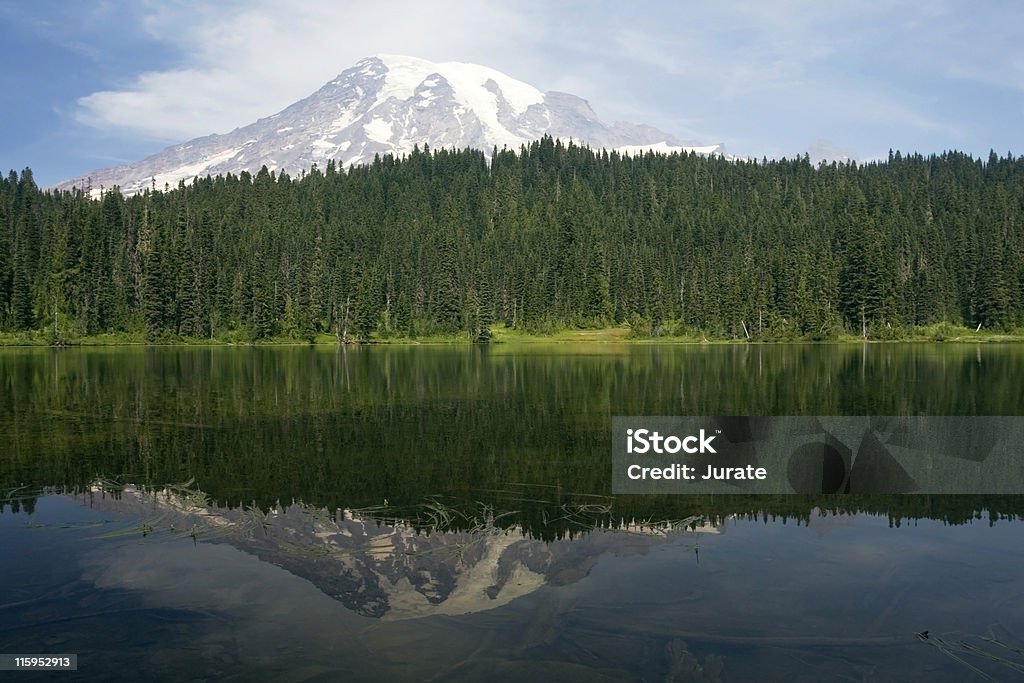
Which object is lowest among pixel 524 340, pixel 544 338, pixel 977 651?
pixel 977 651

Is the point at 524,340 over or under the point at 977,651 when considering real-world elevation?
over

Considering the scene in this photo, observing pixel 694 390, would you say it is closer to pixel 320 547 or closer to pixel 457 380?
pixel 457 380

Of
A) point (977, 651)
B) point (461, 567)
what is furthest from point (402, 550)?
point (977, 651)

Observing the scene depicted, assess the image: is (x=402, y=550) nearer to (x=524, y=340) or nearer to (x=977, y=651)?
(x=977, y=651)

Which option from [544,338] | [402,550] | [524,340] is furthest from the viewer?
[524,340]

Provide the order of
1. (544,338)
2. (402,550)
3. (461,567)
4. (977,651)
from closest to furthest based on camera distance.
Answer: (977,651) → (461,567) → (402,550) → (544,338)

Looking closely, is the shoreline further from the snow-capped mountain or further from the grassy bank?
the snow-capped mountain

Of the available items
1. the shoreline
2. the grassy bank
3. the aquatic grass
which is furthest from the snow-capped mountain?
the grassy bank

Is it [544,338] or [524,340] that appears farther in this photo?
[524,340]

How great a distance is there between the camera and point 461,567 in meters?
17.7

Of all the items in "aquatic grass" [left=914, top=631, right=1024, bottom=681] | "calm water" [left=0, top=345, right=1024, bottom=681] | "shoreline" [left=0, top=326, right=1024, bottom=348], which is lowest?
"aquatic grass" [left=914, top=631, right=1024, bottom=681]

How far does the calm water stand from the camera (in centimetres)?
1325

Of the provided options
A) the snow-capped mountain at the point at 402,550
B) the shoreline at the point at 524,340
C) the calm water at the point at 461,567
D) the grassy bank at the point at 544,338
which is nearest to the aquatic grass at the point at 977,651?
the calm water at the point at 461,567

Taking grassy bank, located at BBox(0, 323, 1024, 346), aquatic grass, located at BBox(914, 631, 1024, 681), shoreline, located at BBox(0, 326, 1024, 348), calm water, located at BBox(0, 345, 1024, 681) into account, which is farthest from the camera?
grassy bank, located at BBox(0, 323, 1024, 346)
